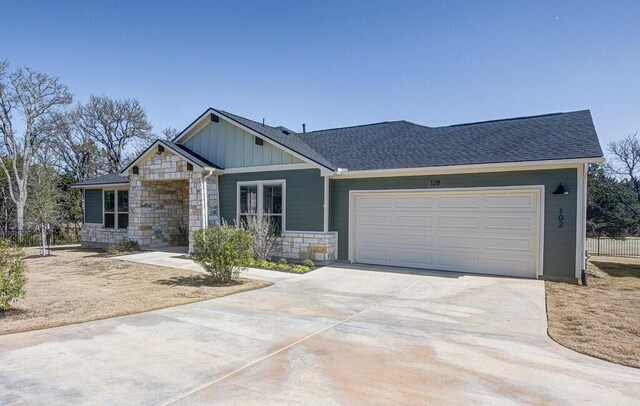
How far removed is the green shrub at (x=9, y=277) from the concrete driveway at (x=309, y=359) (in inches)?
50.4

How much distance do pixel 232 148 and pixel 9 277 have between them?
8.22m

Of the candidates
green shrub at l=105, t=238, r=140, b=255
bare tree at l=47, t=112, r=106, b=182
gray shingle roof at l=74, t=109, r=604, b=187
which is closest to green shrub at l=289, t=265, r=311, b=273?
gray shingle roof at l=74, t=109, r=604, b=187

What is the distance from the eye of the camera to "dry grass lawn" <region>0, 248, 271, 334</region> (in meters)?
5.44

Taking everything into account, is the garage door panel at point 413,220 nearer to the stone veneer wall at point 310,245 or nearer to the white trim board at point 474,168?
the white trim board at point 474,168

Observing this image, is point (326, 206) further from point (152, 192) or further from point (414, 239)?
point (152, 192)

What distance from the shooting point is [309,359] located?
391cm

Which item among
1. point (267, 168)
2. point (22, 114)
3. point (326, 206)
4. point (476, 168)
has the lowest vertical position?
point (326, 206)

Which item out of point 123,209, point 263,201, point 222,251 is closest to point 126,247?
point 123,209

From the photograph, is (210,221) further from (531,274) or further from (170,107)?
(170,107)

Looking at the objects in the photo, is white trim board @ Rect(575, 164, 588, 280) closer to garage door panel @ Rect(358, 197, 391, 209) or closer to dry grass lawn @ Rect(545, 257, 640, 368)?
dry grass lawn @ Rect(545, 257, 640, 368)

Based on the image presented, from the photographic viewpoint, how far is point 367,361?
154 inches

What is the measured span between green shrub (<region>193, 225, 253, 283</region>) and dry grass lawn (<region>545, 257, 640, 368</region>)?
5966 mm

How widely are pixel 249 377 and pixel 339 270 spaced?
6613mm

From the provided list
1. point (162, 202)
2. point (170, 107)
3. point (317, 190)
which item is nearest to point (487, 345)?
point (317, 190)
